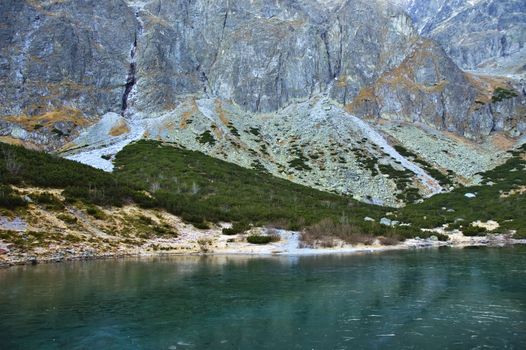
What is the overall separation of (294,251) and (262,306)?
29.8 meters

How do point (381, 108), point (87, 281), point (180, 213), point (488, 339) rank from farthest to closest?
point (381, 108)
point (180, 213)
point (87, 281)
point (488, 339)

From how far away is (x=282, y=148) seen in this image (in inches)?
5330

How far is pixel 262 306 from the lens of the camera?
2469 centimetres

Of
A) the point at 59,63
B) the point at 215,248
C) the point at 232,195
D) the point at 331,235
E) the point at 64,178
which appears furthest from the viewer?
the point at 59,63

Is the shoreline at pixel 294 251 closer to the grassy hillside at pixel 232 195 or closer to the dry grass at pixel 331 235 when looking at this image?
the dry grass at pixel 331 235

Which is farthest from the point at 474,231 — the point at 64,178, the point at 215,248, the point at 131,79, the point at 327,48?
the point at 131,79

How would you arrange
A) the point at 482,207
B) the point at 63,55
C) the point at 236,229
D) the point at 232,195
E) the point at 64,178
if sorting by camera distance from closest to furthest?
the point at 64,178
the point at 236,229
the point at 232,195
the point at 482,207
the point at 63,55

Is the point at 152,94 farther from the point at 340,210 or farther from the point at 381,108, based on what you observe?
the point at 340,210

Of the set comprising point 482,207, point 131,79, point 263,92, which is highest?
point 131,79

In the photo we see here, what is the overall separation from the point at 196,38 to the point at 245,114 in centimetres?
4778

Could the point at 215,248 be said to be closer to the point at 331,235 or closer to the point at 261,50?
the point at 331,235

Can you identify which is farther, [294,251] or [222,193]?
[222,193]

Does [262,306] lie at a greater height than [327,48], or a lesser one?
lesser

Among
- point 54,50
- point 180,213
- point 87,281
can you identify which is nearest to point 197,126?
point 54,50
